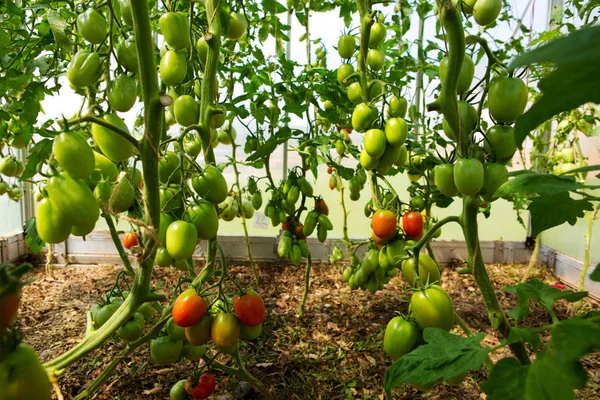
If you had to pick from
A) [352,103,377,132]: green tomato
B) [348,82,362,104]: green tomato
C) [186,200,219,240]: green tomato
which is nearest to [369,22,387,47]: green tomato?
[348,82,362,104]: green tomato

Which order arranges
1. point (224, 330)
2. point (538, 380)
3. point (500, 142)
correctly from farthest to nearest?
point (224, 330) < point (500, 142) < point (538, 380)

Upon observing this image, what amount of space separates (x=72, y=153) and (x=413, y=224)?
3.63 feet

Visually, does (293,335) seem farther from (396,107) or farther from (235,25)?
(235,25)

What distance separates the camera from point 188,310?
1002 mm

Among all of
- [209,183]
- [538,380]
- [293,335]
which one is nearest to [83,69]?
[209,183]

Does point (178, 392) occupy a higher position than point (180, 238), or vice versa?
point (180, 238)

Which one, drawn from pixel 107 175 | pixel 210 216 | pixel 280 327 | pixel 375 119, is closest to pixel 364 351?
pixel 280 327

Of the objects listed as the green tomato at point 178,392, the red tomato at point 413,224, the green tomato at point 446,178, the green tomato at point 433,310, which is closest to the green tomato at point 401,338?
the green tomato at point 433,310

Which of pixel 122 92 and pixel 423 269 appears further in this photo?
pixel 423 269

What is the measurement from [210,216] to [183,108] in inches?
12.3

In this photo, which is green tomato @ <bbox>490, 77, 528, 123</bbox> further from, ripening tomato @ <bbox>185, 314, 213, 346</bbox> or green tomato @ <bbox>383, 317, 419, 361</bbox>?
ripening tomato @ <bbox>185, 314, 213, 346</bbox>

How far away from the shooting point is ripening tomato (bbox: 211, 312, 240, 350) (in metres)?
1.04

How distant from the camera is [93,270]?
283 cm

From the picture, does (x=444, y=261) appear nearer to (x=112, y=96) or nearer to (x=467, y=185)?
(x=467, y=185)
